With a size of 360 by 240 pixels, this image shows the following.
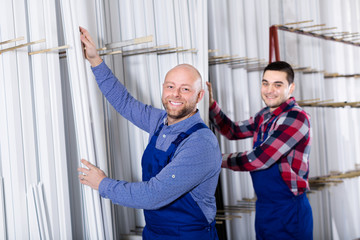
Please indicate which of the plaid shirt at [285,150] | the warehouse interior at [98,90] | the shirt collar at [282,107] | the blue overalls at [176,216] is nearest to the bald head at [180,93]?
the blue overalls at [176,216]

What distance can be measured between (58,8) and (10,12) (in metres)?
0.36

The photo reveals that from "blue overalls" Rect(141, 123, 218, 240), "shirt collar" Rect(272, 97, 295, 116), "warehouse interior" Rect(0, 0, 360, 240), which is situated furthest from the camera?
"shirt collar" Rect(272, 97, 295, 116)

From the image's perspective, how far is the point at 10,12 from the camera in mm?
1900

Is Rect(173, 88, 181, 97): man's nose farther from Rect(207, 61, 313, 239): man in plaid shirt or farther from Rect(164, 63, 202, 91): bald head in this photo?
Answer: Rect(207, 61, 313, 239): man in plaid shirt

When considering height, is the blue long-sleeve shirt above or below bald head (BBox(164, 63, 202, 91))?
below

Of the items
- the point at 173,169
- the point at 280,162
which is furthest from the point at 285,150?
the point at 173,169

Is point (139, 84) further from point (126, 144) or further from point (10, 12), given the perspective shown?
point (10, 12)

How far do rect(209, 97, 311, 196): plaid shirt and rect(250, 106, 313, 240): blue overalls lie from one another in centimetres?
5

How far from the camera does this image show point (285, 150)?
2766 millimetres

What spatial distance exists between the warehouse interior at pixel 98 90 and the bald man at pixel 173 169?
0.11m

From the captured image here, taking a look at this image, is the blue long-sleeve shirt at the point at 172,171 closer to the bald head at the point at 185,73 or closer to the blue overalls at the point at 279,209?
the bald head at the point at 185,73

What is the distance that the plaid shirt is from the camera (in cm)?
276

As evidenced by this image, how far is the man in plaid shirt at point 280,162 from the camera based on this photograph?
2771 mm

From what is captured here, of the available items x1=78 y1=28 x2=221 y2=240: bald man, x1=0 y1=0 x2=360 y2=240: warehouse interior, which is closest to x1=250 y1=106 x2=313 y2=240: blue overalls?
x1=0 y1=0 x2=360 y2=240: warehouse interior
